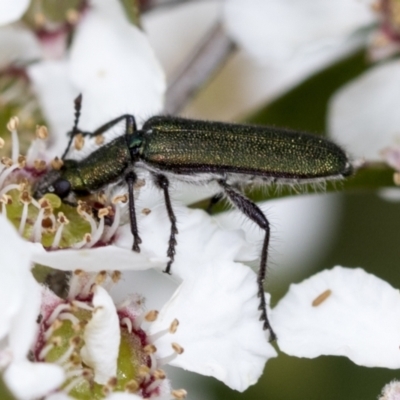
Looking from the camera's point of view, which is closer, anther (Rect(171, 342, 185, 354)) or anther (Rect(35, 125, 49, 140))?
anther (Rect(171, 342, 185, 354))

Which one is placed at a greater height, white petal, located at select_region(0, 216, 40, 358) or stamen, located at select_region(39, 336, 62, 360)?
white petal, located at select_region(0, 216, 40, 358)

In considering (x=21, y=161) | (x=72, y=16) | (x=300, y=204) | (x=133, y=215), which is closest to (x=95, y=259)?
(x=133, y=215)

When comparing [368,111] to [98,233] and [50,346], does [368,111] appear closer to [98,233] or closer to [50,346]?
[98,233]

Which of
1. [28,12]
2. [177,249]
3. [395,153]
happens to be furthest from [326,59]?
[177,249]

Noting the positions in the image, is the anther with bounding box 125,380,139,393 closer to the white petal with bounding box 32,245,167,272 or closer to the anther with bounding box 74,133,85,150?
the white petal with bounding box 32,245,167,272

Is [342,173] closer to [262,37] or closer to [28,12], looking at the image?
[262,37]

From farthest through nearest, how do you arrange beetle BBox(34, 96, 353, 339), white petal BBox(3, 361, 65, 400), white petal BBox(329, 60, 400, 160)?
white petal BBox(329, 60, 400, 160) < beetle BBox(34, 96, 353, 339) < white petal BBox(3, 361, 65, 400)

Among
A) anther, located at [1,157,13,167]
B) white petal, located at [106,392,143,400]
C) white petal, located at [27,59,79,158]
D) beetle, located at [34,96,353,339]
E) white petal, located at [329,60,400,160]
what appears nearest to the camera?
white petal, located at [106,392,143,400]

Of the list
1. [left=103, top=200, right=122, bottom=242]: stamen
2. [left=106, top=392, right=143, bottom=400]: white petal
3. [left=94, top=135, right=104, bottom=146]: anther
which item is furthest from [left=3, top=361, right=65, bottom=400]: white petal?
[left=94, top=135, right=104, bottom=146]: anther
